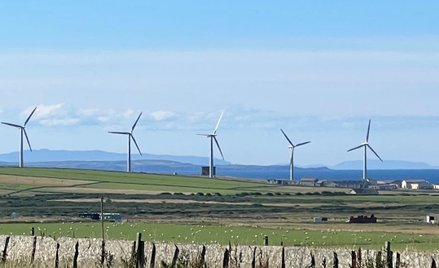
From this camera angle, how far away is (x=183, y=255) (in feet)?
83.9

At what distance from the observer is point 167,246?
85.4 feet

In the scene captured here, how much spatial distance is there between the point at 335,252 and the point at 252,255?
1.80m

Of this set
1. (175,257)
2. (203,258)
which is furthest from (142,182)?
(203,258)

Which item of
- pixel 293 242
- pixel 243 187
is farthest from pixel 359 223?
pixel 243 187

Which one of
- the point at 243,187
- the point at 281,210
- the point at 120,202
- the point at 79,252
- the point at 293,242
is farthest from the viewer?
the point at 243,187

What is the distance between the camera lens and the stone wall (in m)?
24.3

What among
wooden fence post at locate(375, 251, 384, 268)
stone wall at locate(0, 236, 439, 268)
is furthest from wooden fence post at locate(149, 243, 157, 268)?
wooden fence post at locate(375, 251, 384, 268)

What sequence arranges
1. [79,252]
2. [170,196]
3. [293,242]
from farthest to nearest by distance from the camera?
1. [170,196]
2. [293,242]
3. [79,252]

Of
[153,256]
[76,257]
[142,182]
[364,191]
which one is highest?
[142,182]

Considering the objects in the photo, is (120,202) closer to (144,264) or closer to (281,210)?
(281,210)

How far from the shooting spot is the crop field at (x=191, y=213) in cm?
5488

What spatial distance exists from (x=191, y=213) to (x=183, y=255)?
225ft

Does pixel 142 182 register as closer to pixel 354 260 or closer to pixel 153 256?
pixel 153 256

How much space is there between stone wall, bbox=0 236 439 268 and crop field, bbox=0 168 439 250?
15385 mm
